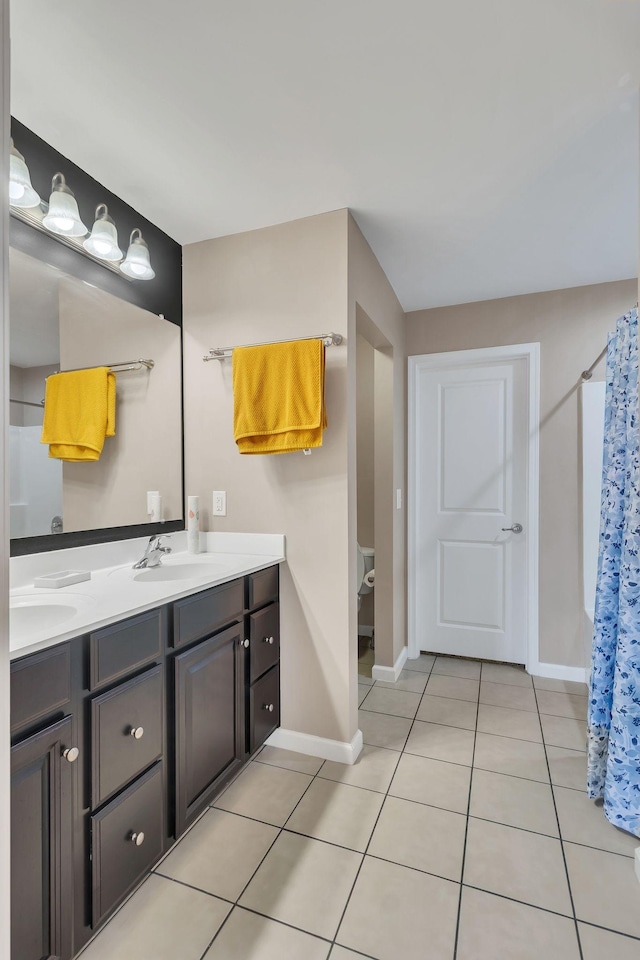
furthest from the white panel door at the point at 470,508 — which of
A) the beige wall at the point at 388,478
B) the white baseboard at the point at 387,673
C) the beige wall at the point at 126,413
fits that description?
the beige wall at the point at 126,413

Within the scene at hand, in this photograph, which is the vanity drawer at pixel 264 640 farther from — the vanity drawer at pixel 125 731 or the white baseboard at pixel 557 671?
the white baseboard at pixel 557 671

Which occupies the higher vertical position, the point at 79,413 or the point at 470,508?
the point at 79,413

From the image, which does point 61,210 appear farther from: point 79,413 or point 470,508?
point 470,508

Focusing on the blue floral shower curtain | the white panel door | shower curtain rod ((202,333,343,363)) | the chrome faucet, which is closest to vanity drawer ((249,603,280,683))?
the chrome faucet

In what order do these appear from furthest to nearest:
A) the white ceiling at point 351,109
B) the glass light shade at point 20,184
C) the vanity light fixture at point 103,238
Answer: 1. the vanity light fixture at point 103,238
2. the glass light shade at point 20,184
3. the white ceiling at point 351,109

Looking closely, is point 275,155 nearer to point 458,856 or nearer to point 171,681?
point 171,681

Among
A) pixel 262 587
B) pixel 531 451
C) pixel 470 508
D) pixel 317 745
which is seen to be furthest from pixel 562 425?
pixel 317 745

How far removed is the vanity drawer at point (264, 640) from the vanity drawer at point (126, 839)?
23.3 inches

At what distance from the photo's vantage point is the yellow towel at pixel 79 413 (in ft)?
5.72

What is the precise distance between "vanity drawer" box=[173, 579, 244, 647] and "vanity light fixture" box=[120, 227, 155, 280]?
140cm

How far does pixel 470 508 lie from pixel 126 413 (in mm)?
2244

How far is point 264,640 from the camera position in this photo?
2090mm

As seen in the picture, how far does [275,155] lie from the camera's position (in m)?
1.74

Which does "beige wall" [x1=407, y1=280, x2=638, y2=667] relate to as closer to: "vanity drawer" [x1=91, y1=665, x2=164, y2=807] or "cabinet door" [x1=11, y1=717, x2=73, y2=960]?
"vanity drawer" [x1=91, y1=665, x2=164, y2=807]
